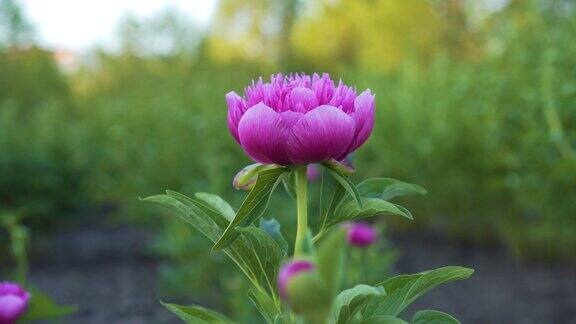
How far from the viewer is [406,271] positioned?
560cm

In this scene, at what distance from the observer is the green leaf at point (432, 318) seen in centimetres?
97

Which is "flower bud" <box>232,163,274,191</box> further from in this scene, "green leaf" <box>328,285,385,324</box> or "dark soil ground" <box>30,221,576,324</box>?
"dark soil ground" <box>30,221,576,324</box>

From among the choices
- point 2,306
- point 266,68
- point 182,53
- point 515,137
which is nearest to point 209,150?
point 515,137

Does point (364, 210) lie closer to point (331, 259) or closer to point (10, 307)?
point (331, 259)

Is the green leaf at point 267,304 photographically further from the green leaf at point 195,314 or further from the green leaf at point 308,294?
the green leaf at point 308,294

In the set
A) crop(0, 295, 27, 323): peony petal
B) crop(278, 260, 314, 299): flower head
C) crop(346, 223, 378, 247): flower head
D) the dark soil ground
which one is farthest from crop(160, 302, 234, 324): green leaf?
the dark soil ground

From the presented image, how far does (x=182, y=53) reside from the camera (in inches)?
661

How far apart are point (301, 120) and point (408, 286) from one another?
0.88 ft

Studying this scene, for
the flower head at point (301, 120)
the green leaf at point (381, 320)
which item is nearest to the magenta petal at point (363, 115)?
the flower head at point (301, 120)

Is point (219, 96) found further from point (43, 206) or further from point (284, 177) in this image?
point (284, 177)

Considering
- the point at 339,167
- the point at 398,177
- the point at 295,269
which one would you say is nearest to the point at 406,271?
the point at 398,177

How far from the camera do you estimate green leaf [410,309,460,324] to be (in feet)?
3.19

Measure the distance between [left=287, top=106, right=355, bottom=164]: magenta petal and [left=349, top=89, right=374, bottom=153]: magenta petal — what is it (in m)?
0.03

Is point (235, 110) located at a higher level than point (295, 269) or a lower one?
higher
